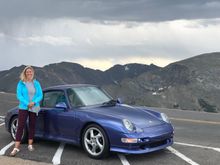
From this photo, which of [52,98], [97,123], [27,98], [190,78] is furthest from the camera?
[190,78]

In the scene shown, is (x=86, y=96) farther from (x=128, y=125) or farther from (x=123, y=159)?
(x=123, y=159)

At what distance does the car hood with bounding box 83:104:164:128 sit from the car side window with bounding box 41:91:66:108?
0.92 m

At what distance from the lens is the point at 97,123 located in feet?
28.8

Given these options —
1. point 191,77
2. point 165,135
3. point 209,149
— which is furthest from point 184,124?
point 191,77

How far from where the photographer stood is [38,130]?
10047 millimetres

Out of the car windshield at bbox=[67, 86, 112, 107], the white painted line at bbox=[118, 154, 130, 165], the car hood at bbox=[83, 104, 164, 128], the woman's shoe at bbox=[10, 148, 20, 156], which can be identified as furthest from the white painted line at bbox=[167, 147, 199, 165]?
the woman's shoe at bbox=[10, 148, 20, 156]

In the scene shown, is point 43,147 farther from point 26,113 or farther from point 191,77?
point 191,77

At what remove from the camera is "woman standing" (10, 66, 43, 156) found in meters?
9.37

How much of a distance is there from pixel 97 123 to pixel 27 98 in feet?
5.18

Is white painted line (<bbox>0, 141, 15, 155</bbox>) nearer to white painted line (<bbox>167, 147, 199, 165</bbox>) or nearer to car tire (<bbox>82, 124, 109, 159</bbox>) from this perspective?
car tire (<bbox>82, 124, 109, 159</bbox>)

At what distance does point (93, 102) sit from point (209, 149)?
2.50 meters

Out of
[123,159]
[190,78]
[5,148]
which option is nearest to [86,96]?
[123,159]

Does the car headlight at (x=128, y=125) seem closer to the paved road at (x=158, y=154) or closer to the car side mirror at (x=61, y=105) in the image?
the paved road at (x=158, y=154)

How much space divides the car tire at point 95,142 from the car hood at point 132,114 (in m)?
0.34
